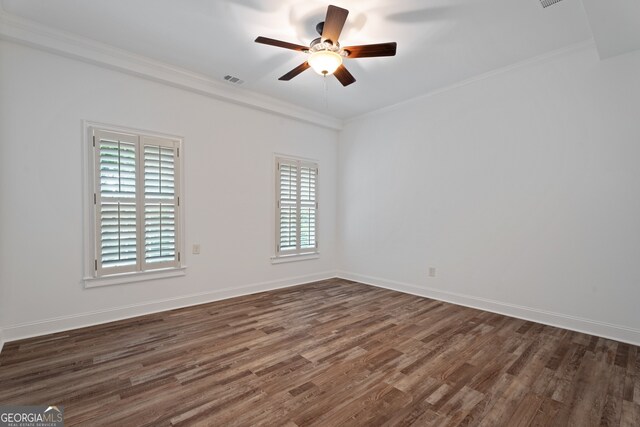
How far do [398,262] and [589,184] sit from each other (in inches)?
101

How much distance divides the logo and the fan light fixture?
3.17m

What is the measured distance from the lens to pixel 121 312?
350cm

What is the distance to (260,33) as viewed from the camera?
3.03 metres

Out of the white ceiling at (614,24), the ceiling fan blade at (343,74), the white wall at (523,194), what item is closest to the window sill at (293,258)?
the white wall at (523,194)

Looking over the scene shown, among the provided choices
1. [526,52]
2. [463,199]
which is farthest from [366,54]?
[463,199]

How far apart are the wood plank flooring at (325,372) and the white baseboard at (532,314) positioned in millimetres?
151

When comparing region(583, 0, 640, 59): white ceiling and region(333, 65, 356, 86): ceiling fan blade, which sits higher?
region(583, 0, 640, 59): white ceiling

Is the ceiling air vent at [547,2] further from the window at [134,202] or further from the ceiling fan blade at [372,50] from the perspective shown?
the window at [134,202]

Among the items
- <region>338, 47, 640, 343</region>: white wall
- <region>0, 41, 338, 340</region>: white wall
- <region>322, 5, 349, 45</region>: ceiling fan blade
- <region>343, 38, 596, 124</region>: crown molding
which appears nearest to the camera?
<region>322, 5, 349, 45</region>: ceiling fan blade

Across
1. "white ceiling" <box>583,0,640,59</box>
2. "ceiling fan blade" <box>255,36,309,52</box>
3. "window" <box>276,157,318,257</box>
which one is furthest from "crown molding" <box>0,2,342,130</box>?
"white ceiling" <box>583,0,640,59</box>

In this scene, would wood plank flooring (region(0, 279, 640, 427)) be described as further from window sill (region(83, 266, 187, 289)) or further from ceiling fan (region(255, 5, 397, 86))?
ceiling fan (region(255, 5, 397, 86))

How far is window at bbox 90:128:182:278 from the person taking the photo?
132 inches

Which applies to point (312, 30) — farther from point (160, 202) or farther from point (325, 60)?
point (160, 202)

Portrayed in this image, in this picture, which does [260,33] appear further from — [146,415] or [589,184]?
[589,184]
